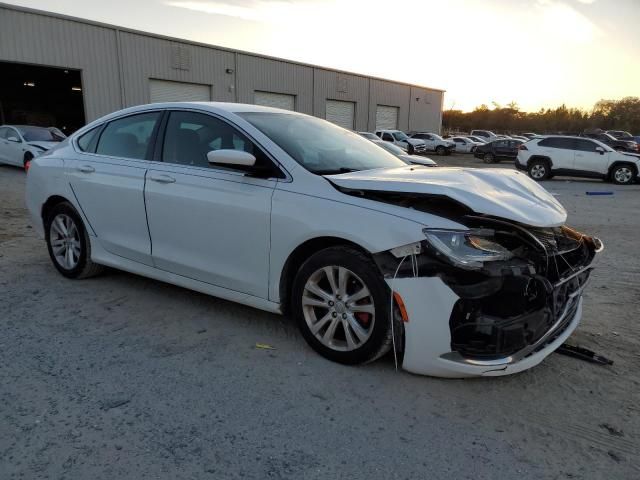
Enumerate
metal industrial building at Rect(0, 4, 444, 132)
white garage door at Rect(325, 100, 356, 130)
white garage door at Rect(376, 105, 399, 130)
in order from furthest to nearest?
1. white garage door at Rect(376, 105, 399, 130)
2. white garage door at Rect(325, 100, 356, 130)
3. metal industrial building at Rect(0, 4, 444, 132)

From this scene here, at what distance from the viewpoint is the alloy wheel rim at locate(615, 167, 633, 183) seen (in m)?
17.3

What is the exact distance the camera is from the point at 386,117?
4194cm

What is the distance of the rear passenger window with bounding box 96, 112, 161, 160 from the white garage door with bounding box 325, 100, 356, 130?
31576 millimetres

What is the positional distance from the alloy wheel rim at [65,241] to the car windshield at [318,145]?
7.19ft

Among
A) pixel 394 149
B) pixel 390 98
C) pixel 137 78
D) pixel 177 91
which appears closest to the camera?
pixel 394 149

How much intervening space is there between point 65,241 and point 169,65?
23.0 metres

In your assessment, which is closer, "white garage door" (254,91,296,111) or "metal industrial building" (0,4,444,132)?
"metal industrial building" (0,4,444,132)

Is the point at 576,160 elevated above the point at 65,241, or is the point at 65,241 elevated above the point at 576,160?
the point at 576,160

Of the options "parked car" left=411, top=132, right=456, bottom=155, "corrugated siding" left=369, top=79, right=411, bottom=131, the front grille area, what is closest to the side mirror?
the front grille area

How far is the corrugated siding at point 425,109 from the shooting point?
4534 cm

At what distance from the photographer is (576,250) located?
3354mm

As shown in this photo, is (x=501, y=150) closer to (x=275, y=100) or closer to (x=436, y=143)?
(x=436, y=143)

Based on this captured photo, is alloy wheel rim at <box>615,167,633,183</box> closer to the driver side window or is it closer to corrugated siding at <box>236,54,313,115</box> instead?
the driver side window

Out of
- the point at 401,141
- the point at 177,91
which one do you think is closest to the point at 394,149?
the point at 177,91
